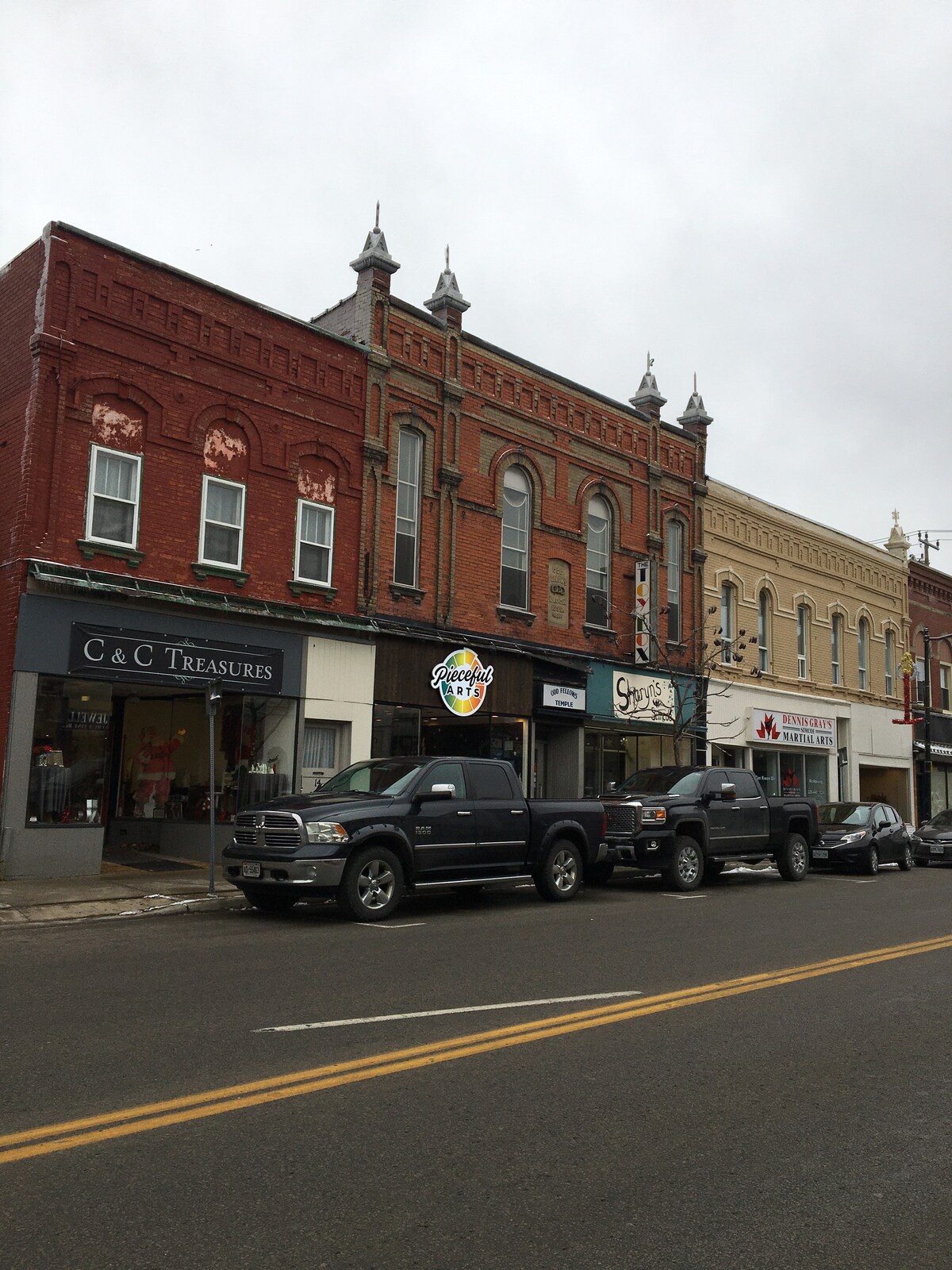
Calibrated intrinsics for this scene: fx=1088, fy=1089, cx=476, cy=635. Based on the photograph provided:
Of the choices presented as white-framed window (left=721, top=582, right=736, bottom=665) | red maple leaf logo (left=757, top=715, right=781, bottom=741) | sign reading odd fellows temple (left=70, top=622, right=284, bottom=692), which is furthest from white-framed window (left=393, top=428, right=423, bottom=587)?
red maple leaf logo (left=757, top=715, right=781, bottom=741)

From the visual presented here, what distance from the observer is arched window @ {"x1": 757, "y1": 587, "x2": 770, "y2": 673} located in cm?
3081

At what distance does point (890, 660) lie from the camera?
1476 inches

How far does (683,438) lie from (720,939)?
1917 centimetres

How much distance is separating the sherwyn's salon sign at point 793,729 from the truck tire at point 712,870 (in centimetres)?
1109

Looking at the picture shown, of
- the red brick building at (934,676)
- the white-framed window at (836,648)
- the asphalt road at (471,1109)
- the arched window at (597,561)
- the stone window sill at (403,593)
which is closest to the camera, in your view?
the asphalt road at (471,1109)

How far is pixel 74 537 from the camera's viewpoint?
16156 millimetres

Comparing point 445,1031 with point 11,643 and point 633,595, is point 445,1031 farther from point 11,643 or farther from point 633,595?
point 633,595

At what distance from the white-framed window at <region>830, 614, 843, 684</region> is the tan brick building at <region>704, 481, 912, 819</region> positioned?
47 millimetres

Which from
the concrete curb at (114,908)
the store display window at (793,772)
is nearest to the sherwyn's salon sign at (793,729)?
the store display window at (793,772)

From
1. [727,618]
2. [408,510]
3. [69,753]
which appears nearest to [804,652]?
[727,618]

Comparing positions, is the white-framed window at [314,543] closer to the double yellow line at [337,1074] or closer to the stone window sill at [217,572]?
the stone window sill at [217,572]

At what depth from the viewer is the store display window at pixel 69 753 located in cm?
1540

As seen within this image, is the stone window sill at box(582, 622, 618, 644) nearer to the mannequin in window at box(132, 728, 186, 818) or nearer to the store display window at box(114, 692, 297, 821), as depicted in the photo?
the store display window at box(114, 692, 297, 821)

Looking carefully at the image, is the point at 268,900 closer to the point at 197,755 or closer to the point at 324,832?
the point at 324,832
